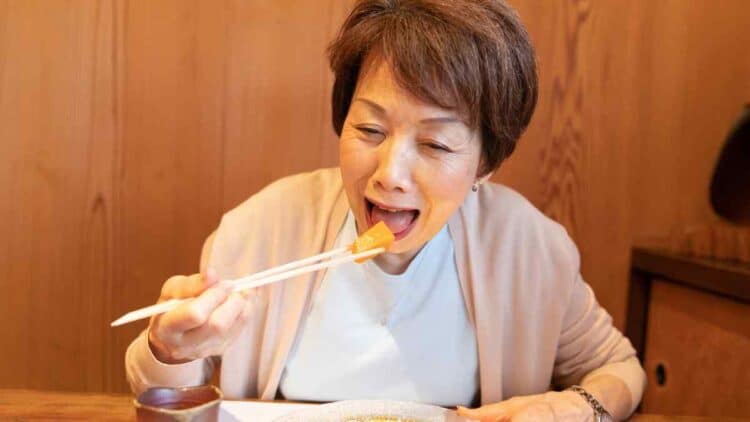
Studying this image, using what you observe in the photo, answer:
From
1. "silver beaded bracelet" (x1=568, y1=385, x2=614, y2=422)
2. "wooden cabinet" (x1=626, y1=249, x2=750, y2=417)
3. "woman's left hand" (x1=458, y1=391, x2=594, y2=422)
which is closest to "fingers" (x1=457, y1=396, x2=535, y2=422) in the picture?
"woman's left hand" (x1=458, y1=391, x2=594, y2=422)

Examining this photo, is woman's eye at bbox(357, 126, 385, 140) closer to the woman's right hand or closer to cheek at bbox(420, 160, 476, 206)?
cheek at bbox(420, 160, 476, 206)

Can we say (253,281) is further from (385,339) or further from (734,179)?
(734,179)

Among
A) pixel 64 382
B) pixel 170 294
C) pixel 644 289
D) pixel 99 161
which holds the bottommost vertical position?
pixel 64 382

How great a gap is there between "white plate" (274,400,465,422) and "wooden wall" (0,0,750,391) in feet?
2.36

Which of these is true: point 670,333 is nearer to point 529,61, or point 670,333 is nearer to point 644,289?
point 644,289

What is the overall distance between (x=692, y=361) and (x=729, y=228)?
0.33 metres

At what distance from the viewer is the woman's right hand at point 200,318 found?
0.78 m

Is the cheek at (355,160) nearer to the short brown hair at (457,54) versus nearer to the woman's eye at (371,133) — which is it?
the woman's eye at (371,133)

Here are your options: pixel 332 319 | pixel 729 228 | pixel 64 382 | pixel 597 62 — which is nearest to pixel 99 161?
pixel 64 382

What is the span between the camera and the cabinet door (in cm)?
143

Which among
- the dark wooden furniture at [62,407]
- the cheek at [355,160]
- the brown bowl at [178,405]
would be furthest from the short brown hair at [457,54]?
the dark wooden furniture at [62,407]

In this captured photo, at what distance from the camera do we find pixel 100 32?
152 centimetres

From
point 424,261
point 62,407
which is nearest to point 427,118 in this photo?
point 424,261

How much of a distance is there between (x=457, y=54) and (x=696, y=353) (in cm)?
103
